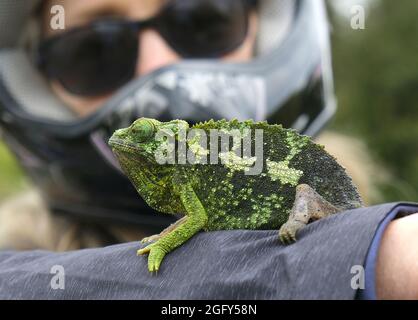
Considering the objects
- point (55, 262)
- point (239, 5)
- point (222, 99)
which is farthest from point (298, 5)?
A: point (55, 262)

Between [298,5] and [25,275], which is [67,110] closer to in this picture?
[298,5]

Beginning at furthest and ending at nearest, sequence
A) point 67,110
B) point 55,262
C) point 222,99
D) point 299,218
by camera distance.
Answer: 1. point 67,110
2. point 222,99
3. point 55,262
4. point 299,218
